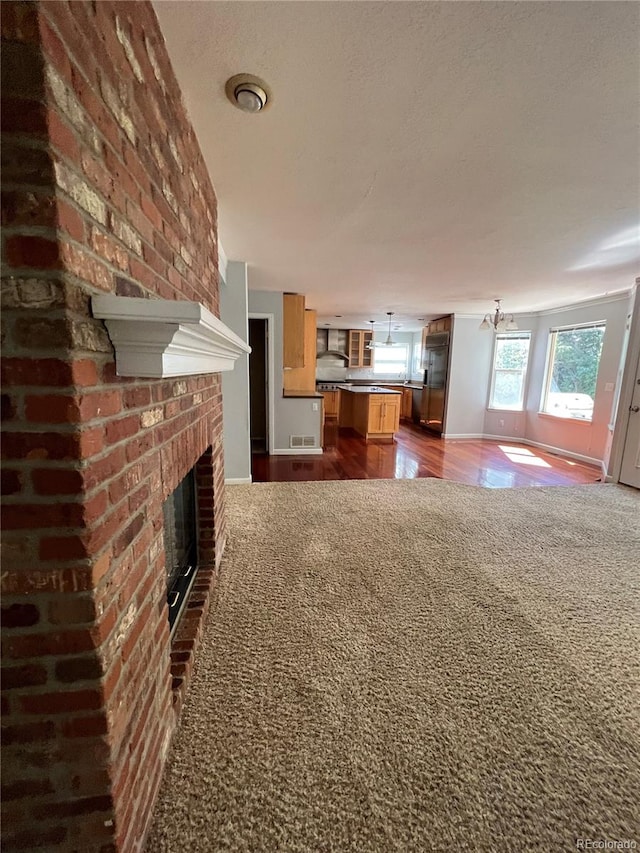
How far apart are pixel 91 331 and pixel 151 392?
0.32 meters

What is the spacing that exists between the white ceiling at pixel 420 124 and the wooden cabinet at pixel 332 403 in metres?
4.74

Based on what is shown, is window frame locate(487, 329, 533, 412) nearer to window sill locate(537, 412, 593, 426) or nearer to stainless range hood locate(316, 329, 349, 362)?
window sill locate(537, 412, 593, 426)

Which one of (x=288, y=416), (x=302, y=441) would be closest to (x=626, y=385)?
(x=302, y=441)

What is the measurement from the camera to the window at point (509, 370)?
19.9 ft

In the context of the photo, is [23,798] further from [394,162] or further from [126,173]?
[394,162]

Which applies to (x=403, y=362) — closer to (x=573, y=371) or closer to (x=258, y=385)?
(x=573, y=371)

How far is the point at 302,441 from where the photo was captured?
5.20 metres

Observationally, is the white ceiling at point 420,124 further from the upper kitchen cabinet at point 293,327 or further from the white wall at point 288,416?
the white wall at point 288,416

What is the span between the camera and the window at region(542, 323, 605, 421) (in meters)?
4.95

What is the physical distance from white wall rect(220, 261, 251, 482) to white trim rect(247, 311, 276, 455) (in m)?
1.10

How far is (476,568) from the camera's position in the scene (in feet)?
7.22

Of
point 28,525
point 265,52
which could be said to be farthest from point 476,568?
point 265,52

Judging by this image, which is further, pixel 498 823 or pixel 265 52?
pixel 265 52

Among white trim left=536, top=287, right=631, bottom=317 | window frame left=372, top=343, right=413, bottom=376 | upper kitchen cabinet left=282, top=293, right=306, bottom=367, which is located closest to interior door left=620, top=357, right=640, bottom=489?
white trim left=536, top=287, right=631, bottom=317
